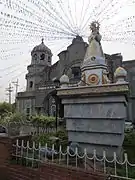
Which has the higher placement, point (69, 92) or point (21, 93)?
point (21, 93)

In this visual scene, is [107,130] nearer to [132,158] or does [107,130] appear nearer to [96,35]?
[132,158]

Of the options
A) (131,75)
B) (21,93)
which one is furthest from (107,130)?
(21,93)

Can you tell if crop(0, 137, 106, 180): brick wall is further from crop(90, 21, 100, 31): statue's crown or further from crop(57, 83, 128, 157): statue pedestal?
crop(90, 21, 100, 31): statue's crown

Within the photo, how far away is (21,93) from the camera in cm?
3459

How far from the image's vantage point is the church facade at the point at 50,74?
2744cm

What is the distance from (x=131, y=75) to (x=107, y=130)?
21.5 meters

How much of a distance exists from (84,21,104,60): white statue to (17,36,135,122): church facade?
57.1ft

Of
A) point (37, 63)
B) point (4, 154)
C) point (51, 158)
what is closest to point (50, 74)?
point (37, 63)

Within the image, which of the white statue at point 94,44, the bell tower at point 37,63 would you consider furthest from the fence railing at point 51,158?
the bell tower at point 37,63

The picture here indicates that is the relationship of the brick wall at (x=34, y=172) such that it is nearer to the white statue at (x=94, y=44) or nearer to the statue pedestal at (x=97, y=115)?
the statue pedestal at (x=97, y=115)

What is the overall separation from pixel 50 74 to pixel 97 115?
25.7m

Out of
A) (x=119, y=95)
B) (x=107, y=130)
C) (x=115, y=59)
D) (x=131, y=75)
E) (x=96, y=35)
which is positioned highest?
(x=115, y=59)

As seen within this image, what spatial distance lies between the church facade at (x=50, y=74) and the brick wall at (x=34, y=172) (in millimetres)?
19491

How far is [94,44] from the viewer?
29.0 feet
